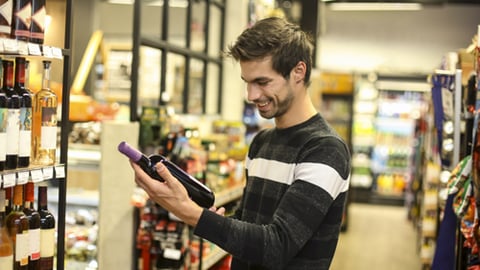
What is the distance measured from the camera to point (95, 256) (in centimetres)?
405

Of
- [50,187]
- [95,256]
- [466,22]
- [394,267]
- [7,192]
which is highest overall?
[466,22]

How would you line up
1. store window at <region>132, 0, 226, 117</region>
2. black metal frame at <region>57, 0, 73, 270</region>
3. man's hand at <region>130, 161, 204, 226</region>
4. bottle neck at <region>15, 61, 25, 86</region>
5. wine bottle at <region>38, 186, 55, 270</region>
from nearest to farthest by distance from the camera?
1. man's hand at <region>130, 161, 204, 226</region>
2. bottle neck at <region>15, 61, 25, 86</region>
3. wine bottle at <region>38, 186, 55, 270</region>
4. black metal frame at <region>57, 0, 73, 270</region>
5. store window at <region>132, 0, 226, 117</region>

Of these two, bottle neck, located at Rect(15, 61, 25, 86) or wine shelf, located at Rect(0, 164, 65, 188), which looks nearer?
wine shelf, located at Rect(0, 164, 65, 188)

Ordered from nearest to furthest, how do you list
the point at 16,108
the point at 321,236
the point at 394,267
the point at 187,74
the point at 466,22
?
the point at 321,236 → the point at 16,108 → the point at 187,74 → the point at 394,267 → the point at 466,22

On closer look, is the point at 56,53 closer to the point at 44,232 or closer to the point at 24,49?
the point at 24,49

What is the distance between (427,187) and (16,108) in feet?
15.5

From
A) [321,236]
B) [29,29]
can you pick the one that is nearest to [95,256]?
[29,29]

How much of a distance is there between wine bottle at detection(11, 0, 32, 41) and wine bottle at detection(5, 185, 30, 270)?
0.55 meters

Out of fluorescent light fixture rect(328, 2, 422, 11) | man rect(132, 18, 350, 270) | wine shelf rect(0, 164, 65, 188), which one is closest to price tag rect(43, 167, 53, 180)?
wine shelf rect(0, 164, 65, 188)

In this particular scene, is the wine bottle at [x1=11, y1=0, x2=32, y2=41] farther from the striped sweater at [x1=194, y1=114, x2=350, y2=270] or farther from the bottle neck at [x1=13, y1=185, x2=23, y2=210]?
the striped sweater at [x1=194, y1=114, x2=350, y2=270]

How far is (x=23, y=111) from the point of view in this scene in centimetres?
229

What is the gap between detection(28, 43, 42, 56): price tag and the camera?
223 centimetres

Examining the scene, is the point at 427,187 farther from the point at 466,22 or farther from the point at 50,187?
the point at 466,22

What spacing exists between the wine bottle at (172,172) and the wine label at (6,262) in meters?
0.68
